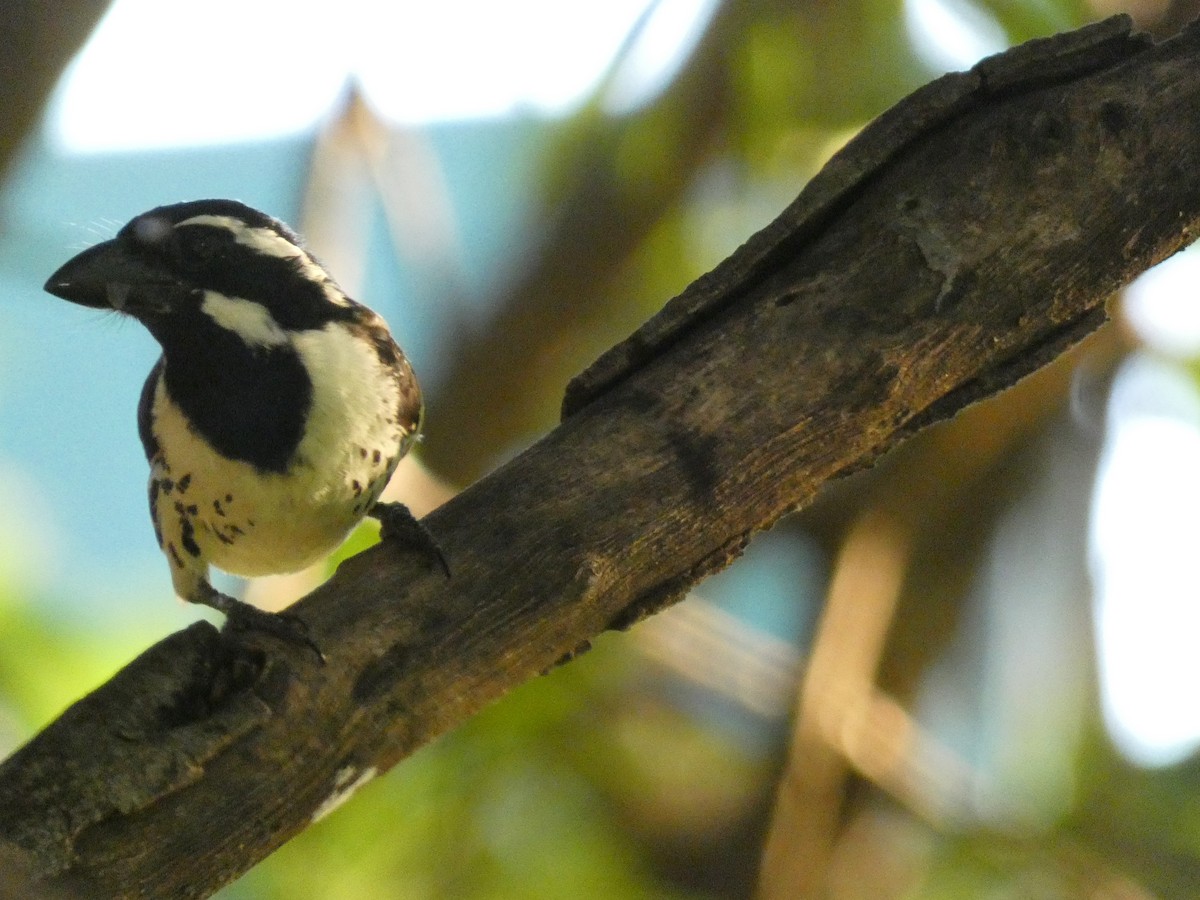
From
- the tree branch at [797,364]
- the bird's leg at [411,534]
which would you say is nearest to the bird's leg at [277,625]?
the tree branch at [797,364]

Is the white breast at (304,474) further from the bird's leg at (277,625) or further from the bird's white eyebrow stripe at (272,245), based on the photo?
the bird's leg at (277,625)

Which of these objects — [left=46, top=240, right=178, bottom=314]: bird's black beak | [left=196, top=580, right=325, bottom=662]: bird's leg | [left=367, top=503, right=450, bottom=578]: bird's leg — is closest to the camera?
[left=196, top=580, right=325, bottom=662]: bird's leg

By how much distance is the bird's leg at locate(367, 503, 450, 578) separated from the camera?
7.34 feet

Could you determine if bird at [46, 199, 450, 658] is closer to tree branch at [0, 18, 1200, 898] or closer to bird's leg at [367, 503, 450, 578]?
bird's leg at [367, 503, 450, 578]

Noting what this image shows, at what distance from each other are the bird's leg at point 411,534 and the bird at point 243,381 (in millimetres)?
186

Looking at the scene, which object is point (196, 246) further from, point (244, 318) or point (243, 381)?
point (243, 381)

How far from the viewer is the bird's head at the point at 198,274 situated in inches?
104

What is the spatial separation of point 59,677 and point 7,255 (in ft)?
4.13

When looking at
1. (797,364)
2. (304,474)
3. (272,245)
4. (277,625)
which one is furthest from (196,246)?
(797,364)

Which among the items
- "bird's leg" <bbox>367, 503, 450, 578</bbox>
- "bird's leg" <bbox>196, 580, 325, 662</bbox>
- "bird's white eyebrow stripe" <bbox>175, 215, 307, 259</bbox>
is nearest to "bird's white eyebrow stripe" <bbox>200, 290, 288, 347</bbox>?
"bird's white eyebrow stripe" <bbox>175, 215, 307, 259</bbox>

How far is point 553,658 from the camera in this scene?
2.25 m

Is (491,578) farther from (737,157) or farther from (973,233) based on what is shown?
(737,157)

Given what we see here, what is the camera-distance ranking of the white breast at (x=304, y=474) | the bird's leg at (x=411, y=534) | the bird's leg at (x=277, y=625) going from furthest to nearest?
1. the white breast at (x=304, y=474)
2. the bird's leg at (x=411, y=534)
3. the bird's leg at (x=277, y=625)

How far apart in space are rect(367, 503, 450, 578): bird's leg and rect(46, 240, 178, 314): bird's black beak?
2.22ft
